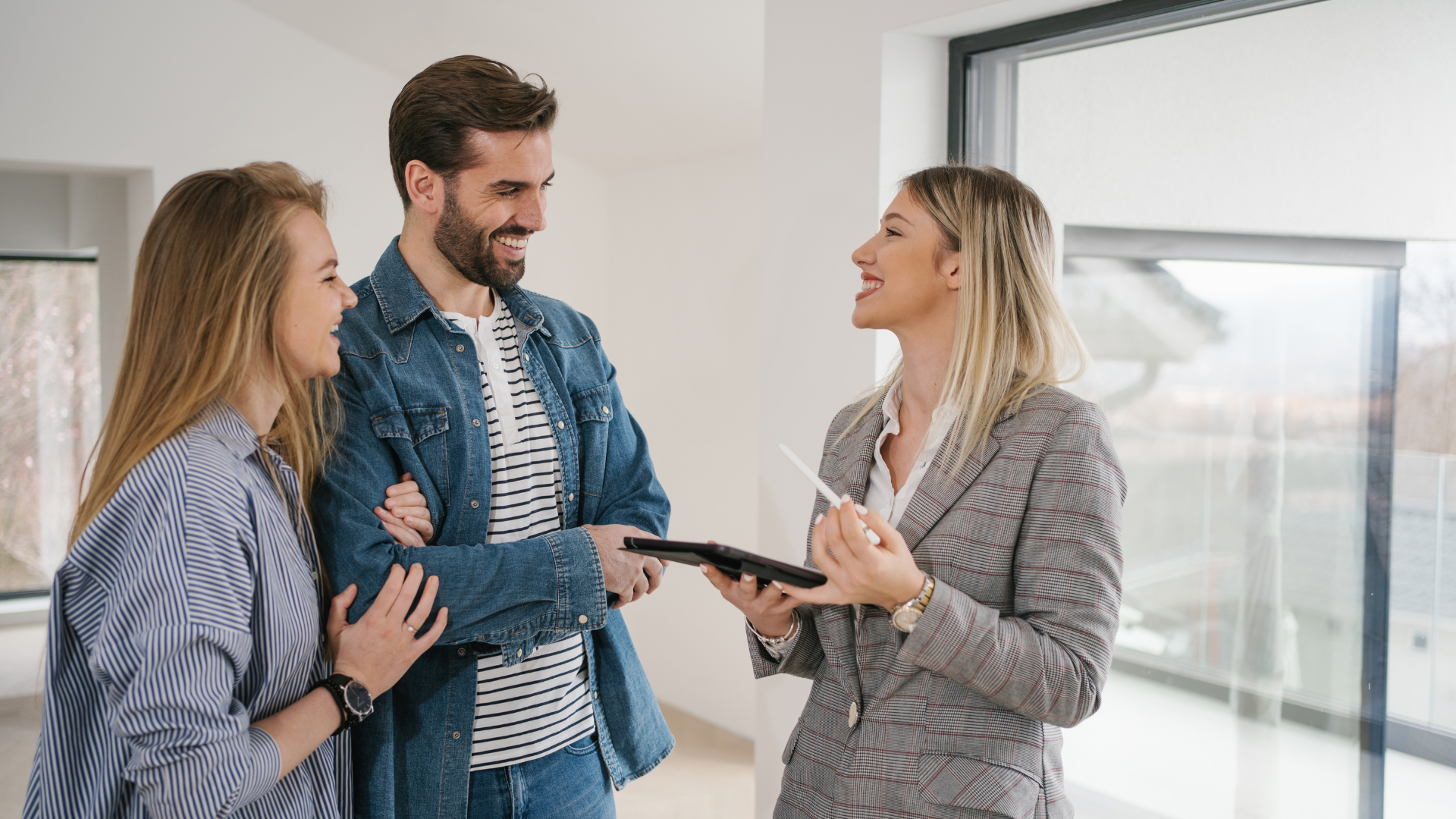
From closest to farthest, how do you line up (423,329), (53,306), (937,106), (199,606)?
(199,606) < (423,329) < (937,106) < (53,306)

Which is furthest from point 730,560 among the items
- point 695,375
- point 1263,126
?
point 695,375

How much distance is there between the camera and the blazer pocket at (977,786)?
120 centimetres

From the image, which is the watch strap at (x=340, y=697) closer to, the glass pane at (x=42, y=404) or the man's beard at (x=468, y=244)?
the man's beard at (x=468, y=244)

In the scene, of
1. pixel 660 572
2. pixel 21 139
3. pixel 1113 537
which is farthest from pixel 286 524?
pixel 21 139

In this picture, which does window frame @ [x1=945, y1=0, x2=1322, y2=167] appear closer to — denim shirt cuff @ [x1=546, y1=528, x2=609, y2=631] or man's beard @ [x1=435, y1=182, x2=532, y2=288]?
man's beard @ [x1=435, y1=182, x2=532, y2=288]

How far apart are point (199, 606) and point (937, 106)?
6.61 feet

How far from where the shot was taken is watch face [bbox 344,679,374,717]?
4.00ft

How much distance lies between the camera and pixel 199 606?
3.33 ft

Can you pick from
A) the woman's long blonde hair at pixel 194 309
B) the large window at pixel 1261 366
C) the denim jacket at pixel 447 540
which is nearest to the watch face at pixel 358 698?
the denim jacket at pixel 447 540

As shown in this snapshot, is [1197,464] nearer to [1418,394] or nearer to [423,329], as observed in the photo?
[1418,394]

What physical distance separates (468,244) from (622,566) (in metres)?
0.56

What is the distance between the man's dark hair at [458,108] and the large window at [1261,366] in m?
1.25

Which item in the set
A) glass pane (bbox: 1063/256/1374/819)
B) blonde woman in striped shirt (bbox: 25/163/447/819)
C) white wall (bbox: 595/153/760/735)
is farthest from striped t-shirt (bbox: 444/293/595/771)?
white wall (bbox: 595/153/760/735)

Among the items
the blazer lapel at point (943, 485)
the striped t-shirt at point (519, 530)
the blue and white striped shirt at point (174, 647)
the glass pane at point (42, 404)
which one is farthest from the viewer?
the glass pane at point (42, 404)
